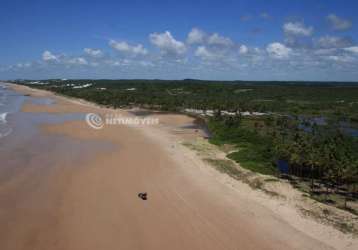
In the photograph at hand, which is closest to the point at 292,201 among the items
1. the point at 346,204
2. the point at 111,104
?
the point at 346,204

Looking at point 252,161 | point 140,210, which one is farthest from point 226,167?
point 140,210

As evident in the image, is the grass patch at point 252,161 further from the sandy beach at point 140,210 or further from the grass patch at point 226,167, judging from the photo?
the sandy beach at point 140,210

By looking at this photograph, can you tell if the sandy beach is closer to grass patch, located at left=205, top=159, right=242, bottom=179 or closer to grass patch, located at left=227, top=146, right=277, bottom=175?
grass patch, located at left=205, top=159, right=242, bottom=179

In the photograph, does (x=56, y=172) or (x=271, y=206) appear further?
(x=56, y=172)

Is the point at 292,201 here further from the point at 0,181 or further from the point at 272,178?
the point at 0,181

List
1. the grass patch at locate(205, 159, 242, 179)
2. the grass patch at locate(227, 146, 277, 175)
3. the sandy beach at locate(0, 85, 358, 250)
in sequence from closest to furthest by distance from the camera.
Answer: the sandy beach at locate(0, 85, 358, 250) → the grass patch at locate(205, 159, 242, 179) → the grass patch at locate(227, 146, 277, 175)

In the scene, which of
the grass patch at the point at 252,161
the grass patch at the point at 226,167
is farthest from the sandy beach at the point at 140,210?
the grass patch at the point at 252,161

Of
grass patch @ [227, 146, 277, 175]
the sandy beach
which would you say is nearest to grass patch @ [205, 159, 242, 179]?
the sandy beach

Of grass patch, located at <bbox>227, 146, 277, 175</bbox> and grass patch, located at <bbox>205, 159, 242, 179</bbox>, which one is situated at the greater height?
grass patch, located at <bbox>227, 146, 277, 175</bbox>
